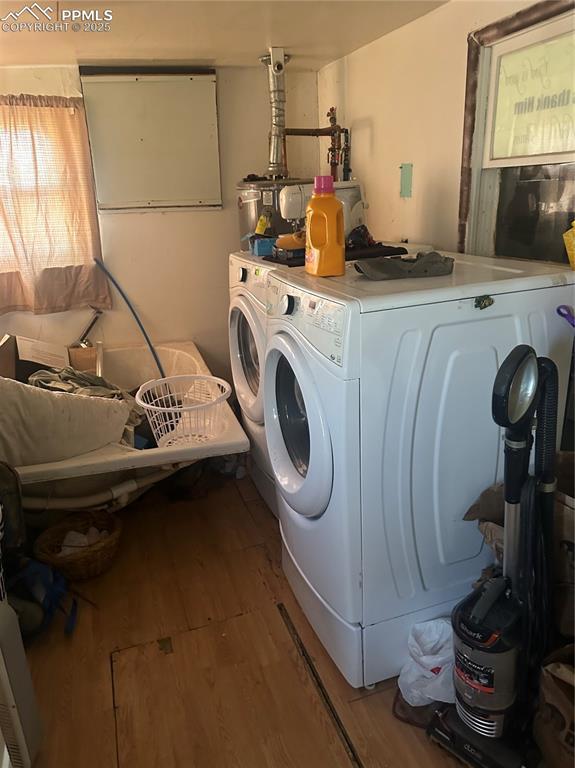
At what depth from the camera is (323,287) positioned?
1.42 metres

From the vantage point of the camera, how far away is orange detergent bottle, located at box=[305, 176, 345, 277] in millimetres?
1525

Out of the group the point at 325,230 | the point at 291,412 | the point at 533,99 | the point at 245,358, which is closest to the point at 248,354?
the point at 245,358

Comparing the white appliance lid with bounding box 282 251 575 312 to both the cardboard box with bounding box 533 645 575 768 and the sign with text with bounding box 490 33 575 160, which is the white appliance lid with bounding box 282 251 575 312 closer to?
the sign with text with bounding box 490 33 575 160

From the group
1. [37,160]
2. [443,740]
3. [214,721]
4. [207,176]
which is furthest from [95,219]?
[443,740]

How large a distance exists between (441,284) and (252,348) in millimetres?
1079

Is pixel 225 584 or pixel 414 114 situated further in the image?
pixel 414 114

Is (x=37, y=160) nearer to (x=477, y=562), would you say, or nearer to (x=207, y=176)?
(x=207, y=176)

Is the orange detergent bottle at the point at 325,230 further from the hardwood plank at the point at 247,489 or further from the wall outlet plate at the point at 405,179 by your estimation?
the hardwood plank at the point at 247,489

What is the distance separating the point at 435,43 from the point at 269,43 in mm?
750

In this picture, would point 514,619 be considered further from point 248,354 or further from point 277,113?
point 277,113

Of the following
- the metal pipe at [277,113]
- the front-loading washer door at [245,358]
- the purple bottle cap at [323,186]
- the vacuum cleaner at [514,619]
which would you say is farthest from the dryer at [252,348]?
the vacuum cleaner at [514,619]

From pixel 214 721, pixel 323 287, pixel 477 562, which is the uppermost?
pixel 323 287

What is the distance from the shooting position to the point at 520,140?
1.70 meters

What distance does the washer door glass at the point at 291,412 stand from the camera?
175cm
